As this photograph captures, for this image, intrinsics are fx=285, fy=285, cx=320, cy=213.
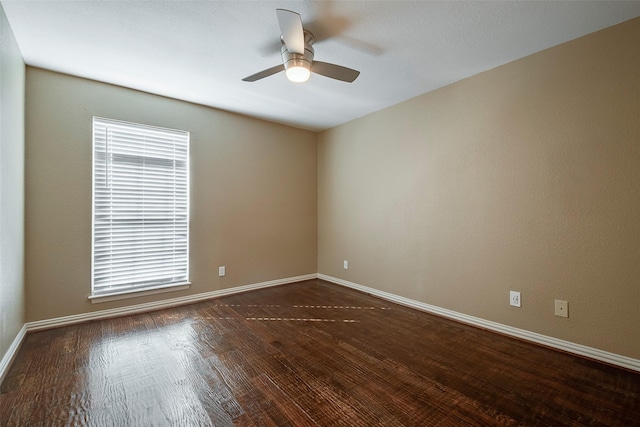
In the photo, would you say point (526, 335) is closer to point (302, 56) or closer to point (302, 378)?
point (302, 378)

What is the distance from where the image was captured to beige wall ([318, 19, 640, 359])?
2.02m

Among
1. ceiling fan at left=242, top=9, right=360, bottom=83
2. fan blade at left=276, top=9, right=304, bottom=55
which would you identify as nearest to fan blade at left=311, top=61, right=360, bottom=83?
ceiling fan at left=242, top=9, right=360, bottom=83

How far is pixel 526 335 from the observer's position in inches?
95.8

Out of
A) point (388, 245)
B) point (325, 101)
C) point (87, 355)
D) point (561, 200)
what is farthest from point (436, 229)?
point (87, 355)

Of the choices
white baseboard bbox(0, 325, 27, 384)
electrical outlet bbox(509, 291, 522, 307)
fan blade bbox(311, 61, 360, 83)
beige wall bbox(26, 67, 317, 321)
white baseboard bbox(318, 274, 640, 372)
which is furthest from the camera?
beige wall bbox(26, 67, 317, 321)

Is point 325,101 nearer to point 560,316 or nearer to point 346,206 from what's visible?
point 346,206

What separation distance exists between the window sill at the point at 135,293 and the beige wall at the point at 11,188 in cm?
53

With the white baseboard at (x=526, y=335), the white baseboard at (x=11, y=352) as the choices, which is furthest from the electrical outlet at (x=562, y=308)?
the white baseboard at (x=11, y=352)

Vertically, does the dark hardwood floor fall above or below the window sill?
below

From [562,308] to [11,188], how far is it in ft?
14.2

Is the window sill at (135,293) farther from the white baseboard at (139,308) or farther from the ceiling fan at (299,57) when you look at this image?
the ceiling fan at (299,57)

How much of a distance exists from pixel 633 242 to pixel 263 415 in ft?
8.74

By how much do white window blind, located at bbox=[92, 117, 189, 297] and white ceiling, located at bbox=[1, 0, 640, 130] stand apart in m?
0.58

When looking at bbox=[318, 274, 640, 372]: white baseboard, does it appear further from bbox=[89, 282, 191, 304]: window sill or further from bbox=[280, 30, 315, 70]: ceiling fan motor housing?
bbox=[280, 30, 315, 70]: ceiling fan motor housing
